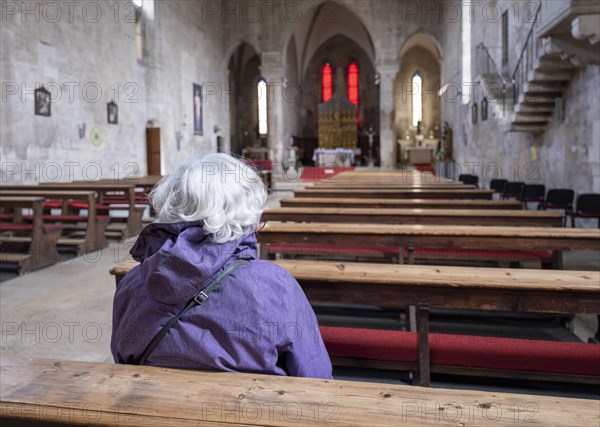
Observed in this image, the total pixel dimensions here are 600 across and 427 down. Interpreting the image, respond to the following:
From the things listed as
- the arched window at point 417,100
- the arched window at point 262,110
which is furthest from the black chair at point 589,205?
the arched window at point 262,110

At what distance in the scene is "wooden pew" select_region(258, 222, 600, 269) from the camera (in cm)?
314

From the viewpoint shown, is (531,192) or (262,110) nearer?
(531,192)

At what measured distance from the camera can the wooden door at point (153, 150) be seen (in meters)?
16.2

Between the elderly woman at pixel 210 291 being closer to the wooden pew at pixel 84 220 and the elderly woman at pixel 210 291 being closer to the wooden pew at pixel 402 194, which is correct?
the wooden pew at pixel 402 194

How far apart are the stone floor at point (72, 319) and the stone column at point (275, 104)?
15729mm

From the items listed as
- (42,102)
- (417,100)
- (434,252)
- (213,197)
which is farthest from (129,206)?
(417,100)

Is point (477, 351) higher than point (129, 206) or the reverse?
the reverse

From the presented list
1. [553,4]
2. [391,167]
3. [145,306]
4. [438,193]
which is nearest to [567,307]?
[145,306]

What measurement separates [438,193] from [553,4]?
298 cm

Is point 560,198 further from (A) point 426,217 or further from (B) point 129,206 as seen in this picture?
(B) point 129,206

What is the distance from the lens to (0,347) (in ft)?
10.9

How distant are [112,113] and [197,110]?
19.9ft

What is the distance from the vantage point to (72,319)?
12.5 feet

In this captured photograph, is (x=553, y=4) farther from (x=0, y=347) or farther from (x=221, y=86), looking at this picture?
(x=221, y=86)
